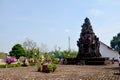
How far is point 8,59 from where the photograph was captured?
43.9m

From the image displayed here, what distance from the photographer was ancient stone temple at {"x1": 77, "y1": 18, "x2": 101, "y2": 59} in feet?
165

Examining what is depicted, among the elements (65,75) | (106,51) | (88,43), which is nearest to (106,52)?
(106,51)

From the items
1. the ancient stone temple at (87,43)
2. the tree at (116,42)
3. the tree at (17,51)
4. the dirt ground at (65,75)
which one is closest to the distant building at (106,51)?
the tree at (17,51)

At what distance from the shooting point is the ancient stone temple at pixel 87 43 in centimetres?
5041

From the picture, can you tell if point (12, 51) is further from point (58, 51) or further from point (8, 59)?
point (8, 59)

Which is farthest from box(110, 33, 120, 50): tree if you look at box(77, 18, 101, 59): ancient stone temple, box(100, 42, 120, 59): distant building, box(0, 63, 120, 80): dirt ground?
box(0, 63, 120, 80): dirt ground

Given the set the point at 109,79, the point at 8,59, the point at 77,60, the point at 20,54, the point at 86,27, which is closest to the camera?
the point at 109,79

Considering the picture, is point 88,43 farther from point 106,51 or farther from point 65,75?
point 106,51

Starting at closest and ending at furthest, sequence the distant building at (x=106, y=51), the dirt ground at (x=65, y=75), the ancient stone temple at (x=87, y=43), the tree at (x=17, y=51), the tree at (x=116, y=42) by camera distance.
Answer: the dirt ground at (x=65, y=75), the ancient stone temple at (x=87, y=43), the tree at (x=17, y=51), the distant building at (x=106, y=51), the tree at (x=116, y=42)

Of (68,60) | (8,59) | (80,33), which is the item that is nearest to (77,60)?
(68,60)

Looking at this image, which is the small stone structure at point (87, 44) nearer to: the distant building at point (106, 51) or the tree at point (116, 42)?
the distant building at point (106, 51)

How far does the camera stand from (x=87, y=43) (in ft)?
167

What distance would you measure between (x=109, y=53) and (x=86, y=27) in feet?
120

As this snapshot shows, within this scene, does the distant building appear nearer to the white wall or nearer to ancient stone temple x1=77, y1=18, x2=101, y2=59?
the white wall
